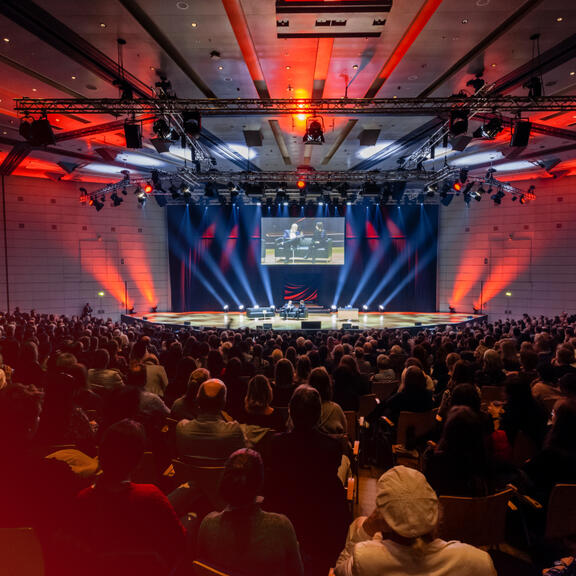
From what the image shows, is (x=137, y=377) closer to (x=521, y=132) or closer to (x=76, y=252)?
(x=521, y=132)

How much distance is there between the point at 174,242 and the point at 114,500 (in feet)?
71.8

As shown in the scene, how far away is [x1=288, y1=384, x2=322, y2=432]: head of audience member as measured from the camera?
2418mm

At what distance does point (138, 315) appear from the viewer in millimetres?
20609

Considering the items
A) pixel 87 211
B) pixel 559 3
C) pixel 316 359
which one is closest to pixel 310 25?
pixel 559 3

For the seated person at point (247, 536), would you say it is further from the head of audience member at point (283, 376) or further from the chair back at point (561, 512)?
the head of audience member at point (283, 376)

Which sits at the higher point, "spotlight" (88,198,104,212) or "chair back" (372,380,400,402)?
"spotlight" (88,198,104,212)

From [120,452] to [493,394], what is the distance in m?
4.69

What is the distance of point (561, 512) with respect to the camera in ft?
8.26

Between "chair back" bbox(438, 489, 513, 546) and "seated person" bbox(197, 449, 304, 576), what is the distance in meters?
1.08

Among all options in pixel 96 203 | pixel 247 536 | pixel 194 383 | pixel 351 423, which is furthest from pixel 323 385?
pixel 96 203

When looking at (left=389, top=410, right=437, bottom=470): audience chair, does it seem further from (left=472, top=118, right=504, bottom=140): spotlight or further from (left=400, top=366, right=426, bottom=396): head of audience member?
(left=472, top=118, right=504, bottom=140): spotlight

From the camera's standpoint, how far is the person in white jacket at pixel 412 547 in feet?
4.57

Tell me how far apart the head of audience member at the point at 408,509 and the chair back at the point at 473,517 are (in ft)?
3.33

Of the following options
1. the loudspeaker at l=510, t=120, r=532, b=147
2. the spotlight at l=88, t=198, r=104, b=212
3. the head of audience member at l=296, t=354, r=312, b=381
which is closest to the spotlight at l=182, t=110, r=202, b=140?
the head of audience member at l=296, t=354, r=312, b=381
